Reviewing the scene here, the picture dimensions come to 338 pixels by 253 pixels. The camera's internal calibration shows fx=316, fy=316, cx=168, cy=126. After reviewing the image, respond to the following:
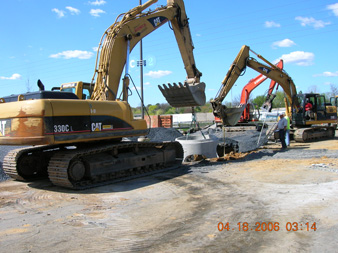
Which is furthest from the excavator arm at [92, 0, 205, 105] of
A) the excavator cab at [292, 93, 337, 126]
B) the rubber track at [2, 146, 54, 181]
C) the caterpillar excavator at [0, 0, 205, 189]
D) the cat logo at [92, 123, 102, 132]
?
the excavator cab at [292, 93, 337, 126]

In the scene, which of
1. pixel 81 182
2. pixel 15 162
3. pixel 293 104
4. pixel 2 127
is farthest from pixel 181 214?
pixel 293 104

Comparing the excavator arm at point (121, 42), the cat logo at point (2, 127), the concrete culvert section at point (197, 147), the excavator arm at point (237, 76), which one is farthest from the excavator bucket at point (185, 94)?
the cat logo at point (2, 127)

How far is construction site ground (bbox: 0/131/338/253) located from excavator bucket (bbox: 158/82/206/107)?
3.05m

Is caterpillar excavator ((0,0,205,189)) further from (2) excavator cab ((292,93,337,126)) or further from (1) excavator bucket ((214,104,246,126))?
(2) excavator cab ((292,93,337,126))

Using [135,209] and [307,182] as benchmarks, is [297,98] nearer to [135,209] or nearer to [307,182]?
[307,182]

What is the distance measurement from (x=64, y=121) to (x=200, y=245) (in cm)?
394

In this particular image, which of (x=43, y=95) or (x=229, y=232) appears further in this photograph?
(x=43, y=95)

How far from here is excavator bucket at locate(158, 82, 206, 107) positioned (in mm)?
10164

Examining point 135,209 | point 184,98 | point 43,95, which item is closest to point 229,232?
point 135,209

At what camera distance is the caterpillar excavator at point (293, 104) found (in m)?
14.9

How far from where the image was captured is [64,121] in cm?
638
